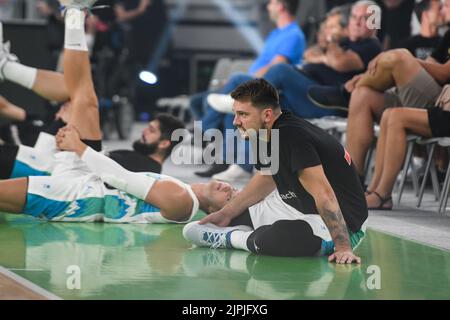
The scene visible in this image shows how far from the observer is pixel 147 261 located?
4797 millimetres

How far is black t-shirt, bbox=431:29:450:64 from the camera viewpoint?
694 cm

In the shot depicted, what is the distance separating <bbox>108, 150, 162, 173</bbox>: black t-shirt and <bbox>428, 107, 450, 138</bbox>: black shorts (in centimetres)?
158

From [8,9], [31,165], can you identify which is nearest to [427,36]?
[31,165]

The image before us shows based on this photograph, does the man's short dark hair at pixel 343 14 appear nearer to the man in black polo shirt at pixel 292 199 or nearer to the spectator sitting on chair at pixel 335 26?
the spectator sitting on chair at pixel 335 26

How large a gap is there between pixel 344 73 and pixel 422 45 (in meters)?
0.59

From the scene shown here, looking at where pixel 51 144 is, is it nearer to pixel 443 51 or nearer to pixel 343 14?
pixel 443 51

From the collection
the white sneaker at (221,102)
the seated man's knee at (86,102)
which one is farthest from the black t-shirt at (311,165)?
the white sneaker at (221,102)

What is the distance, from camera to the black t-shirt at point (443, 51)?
6.94 m

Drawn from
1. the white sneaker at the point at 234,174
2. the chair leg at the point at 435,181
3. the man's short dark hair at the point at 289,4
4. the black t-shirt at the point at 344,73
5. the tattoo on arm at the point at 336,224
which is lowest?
the white sneaker at the point at 234,174

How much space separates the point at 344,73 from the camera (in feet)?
26.8

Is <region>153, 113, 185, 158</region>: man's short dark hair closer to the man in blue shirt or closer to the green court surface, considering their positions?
the green court surface

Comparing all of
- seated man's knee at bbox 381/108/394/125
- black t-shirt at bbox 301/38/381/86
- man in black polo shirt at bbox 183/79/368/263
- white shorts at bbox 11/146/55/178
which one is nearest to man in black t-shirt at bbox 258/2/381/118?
black t-shirt at bbox 301/38/381/86

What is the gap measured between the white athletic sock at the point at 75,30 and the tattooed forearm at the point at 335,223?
2.18m

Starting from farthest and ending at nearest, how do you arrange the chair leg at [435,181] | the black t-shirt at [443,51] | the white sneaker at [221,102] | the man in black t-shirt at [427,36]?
the white sneaker at [221,102] → the man in black t-shirt at [427,36] → the chair leg at [435,181] → the black t-shirt at [443,51]
